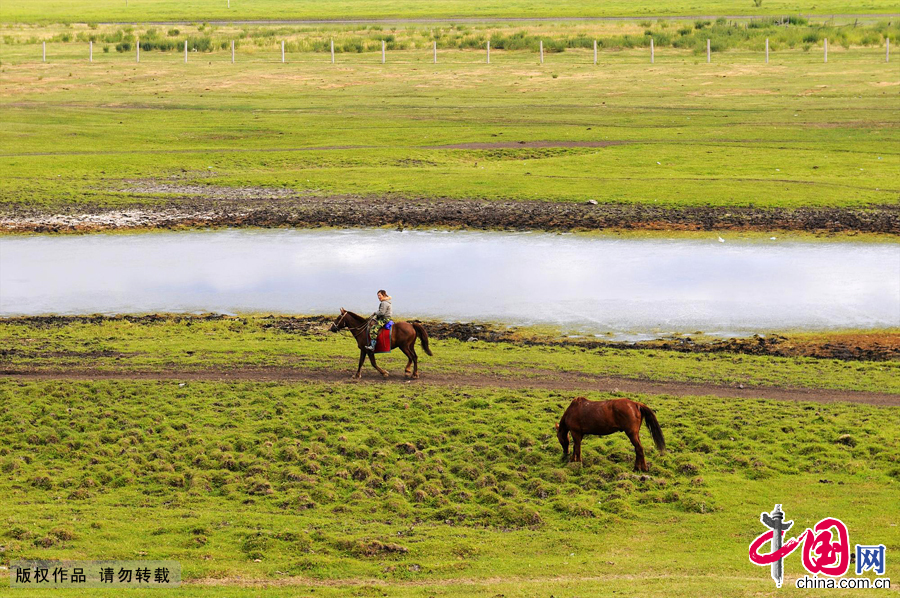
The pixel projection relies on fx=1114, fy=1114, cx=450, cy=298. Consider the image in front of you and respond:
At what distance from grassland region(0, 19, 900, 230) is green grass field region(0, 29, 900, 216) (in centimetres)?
17

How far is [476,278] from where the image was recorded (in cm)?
3250

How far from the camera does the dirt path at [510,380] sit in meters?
21.8

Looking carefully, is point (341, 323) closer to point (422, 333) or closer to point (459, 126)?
point (422, 333)

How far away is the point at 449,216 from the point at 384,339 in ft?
60.1

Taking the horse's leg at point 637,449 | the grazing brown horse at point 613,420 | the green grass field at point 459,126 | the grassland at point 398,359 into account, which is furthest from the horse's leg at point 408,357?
the green grass field at point 459,126

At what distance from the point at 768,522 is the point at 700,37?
80093mm

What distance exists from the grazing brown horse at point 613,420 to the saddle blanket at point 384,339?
18.1 ft

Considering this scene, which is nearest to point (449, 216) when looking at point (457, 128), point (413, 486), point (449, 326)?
point (449, 326)

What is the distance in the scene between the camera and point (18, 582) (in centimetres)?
1359

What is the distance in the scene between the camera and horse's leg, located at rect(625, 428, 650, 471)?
1755 centimetres

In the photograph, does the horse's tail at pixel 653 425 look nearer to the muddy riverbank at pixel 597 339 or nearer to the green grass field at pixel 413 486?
the green grass field at pixel 413 486

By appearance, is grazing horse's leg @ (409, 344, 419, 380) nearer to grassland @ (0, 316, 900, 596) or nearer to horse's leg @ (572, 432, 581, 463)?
grassland @ (0, 316, 900, 596)

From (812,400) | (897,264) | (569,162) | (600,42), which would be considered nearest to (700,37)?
(600,42)

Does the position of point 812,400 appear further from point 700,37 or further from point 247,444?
point 700,37
